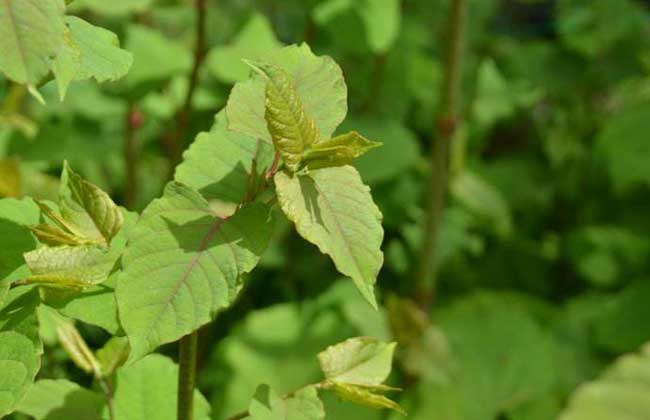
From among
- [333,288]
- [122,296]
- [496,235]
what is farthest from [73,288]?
[496,235]

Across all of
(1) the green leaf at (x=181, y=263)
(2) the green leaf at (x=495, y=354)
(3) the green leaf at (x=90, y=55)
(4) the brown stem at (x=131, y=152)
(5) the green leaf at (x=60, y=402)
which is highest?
(3) the green leaf at (x=90, y=55)

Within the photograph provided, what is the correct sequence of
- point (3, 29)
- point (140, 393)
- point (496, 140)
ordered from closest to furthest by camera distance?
1. point (3, 29)
2. point (140, 393)
3. point (496, 140)

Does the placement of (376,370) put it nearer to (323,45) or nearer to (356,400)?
(356,400)

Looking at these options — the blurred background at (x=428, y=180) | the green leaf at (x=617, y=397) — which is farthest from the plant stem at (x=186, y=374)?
the blurred background at (x=428, y=180)

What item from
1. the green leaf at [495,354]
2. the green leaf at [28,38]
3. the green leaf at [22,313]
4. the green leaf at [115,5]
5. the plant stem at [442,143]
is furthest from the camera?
the green leaf at [495,354]

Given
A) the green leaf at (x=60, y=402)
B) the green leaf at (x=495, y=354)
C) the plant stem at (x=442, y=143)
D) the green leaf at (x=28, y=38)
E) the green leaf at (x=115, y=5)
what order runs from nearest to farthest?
1. the green leaf at (x=28, y=38)
2. the green leaf at (x=60, y=402)
3. the green leaf at (x=115, y=5)
4. the plant stem at (x=442, y=143)
5. the green leaf at (x=495, y=354)

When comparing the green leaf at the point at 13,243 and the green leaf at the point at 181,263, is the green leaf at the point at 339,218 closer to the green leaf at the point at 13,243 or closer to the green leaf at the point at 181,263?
the green leaf at the point at 181,263
